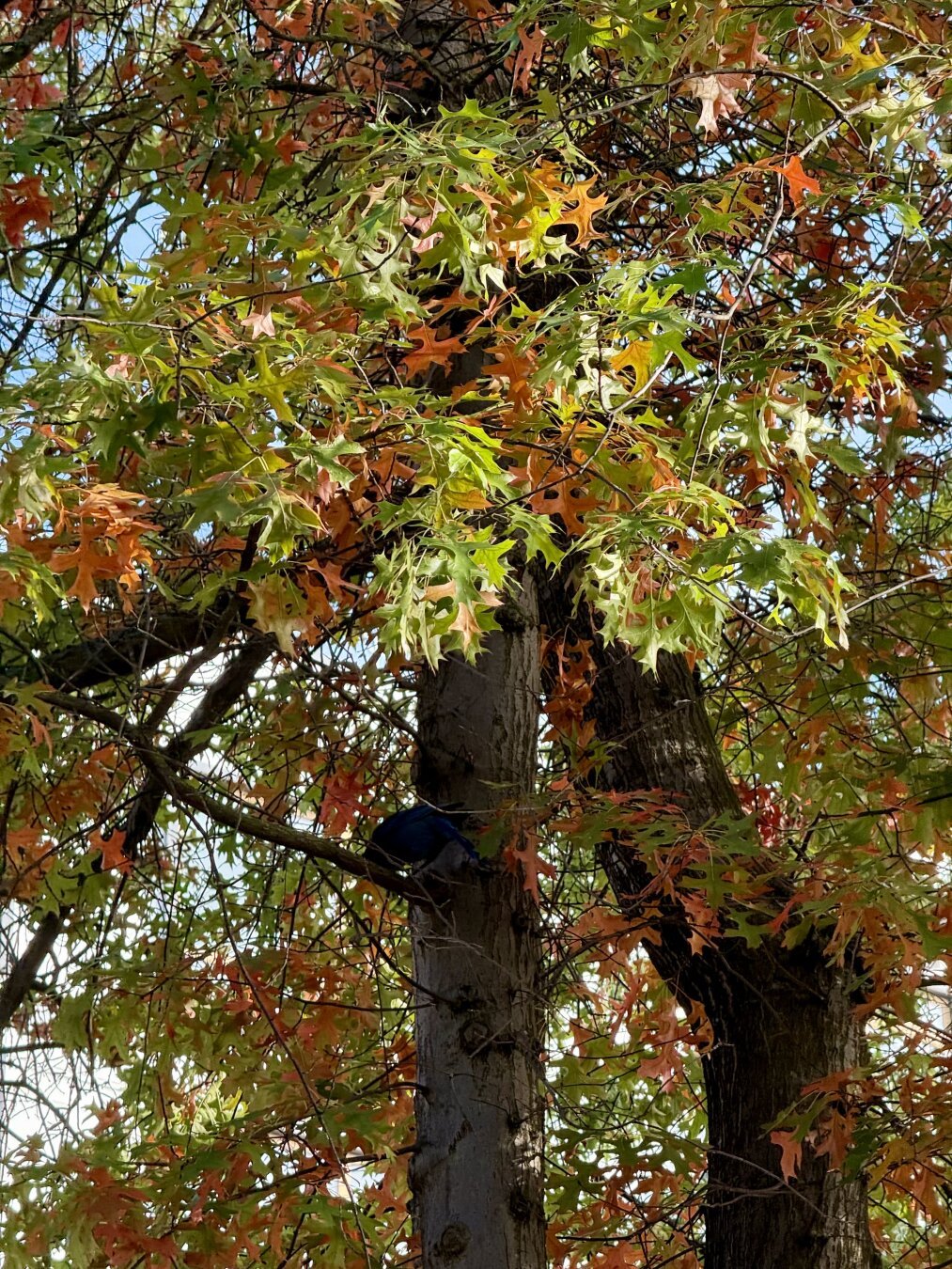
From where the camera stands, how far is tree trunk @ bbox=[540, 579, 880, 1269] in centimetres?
379

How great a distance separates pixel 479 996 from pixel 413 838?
17.3 inches

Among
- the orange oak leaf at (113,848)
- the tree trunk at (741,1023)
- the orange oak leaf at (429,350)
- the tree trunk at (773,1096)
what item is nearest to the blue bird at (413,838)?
the tree trunk at (741,1023)

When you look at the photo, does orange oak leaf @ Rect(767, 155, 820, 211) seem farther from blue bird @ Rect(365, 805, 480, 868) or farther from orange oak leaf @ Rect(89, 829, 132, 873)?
orange oak leaf @ Rect(89, 829, 132, 873)

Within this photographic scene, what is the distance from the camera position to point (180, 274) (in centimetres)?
263

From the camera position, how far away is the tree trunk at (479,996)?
331 centimetres

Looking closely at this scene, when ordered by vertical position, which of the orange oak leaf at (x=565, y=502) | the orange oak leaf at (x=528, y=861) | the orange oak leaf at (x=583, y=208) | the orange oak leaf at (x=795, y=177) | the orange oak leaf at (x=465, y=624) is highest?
the orange oak leaf at (x=583, y=208)

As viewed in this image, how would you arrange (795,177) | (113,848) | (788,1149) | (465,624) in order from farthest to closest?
(113,848)
(788,1149)
(795,177)
(465,624)

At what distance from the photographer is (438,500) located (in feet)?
7.84

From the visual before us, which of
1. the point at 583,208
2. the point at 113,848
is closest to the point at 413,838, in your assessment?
the point at 113,848

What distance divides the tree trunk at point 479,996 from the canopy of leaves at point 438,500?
0.16m

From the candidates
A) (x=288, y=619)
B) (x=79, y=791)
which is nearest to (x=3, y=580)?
(x=288, y=619)

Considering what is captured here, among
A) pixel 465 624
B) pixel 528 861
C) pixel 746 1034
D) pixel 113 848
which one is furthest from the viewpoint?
pixel 746 1034

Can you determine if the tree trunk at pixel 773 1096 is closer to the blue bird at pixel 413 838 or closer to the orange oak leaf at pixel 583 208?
the blue bird at pixel 413 838

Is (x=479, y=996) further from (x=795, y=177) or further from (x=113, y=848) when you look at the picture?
(x=795, y=177)
